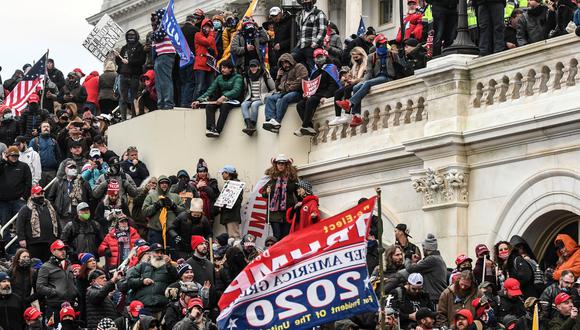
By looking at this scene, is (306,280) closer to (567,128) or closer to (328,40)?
(567,128)

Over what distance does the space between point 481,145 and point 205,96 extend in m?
7.34

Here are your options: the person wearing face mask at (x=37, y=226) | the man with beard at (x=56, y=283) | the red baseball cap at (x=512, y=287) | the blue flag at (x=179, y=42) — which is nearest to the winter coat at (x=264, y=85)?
the blue flag at (x=179, y=42)

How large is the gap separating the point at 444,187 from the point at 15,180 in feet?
26.8

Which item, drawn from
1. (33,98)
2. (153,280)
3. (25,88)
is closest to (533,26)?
(153,280)

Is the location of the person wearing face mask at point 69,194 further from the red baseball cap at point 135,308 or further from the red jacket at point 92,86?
the red jacket at point 92,86

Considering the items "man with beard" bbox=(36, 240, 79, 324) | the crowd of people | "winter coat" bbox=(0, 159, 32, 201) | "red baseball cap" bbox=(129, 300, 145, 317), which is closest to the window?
the crowd of people

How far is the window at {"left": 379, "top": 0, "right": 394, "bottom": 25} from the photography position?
68.4 metres

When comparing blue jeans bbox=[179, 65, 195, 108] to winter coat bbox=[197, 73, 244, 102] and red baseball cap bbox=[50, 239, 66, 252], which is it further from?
red baseball cap bbox=[50, 239, 66, 252]

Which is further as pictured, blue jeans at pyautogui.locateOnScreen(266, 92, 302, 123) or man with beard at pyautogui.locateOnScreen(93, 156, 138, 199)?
man with beard at pyautogui.locateOnScreen(93, 156, 138, 199)

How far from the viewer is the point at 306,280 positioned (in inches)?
938

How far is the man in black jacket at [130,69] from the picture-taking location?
38.2 metres

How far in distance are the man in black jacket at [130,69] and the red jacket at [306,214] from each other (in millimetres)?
7320

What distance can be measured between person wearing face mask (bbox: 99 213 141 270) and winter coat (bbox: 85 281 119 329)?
2.57 metres

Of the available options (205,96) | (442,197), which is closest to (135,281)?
(442,197)
